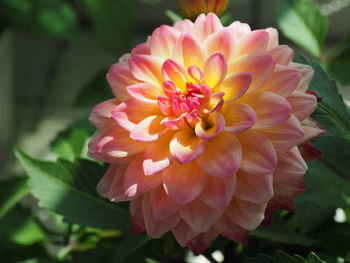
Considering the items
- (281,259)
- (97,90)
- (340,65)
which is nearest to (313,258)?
(281,259)

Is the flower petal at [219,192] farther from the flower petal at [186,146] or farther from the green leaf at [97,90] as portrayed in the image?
the green leaf at [97,90]

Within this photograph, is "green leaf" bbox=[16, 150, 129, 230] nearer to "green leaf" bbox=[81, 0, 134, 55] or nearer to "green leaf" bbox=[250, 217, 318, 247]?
"green leaf" bbox=[250, 217, 318, 247]

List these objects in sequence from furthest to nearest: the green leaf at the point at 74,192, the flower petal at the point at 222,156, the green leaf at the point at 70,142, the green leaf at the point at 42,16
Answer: the green leaf at the point at 42,16
the green leaf at the point at 70,142
the green leaf at the point at 74,192
the flower petal at the point at 222,156

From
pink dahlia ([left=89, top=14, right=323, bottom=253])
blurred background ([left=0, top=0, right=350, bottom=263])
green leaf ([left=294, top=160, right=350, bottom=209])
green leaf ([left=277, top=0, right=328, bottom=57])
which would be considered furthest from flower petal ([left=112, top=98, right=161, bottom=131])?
blurred background ([left=0, top=0, right=350, bottom=263])

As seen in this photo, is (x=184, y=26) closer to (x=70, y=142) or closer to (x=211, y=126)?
(x=211, y=126)

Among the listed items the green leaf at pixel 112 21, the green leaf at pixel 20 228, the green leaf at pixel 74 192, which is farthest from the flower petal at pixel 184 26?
the green leaf at pixel 112 21

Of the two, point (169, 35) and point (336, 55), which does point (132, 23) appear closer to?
point (336, 55)
